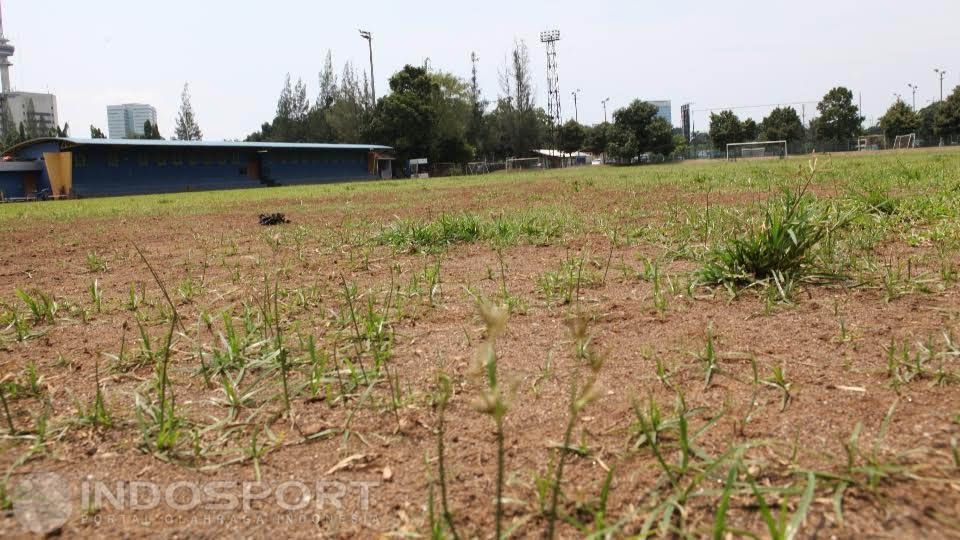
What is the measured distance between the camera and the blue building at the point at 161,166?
112 feet

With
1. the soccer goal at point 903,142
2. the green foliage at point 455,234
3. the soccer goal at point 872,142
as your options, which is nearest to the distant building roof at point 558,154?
the soccer goal at point 872,142

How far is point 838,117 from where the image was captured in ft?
199

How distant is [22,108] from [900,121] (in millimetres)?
102775

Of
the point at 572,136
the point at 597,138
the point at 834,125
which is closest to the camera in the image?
the point at 834,125

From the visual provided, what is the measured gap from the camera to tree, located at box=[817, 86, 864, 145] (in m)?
60.3

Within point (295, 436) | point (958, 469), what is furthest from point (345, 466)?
point (958, 469)

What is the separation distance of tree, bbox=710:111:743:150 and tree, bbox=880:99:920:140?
12744mm

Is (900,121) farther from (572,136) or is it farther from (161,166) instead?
(161,166)

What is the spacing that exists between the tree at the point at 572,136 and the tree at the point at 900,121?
3074 centimetres

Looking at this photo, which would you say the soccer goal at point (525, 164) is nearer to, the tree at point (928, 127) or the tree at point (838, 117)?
the tree at point (838, 117)

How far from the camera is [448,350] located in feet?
7.75

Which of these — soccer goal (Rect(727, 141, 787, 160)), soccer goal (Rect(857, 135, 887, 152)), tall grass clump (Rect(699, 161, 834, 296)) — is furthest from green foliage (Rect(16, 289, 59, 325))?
soccer goal (Rect(857, 135, 887, 152))

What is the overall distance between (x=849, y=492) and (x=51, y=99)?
163m

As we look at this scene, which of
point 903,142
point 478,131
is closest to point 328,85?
point 478,131
